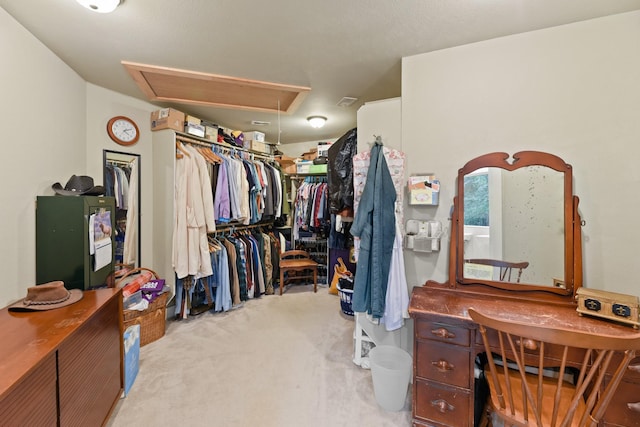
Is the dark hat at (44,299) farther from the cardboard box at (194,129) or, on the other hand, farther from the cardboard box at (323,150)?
the cardboard box at (323,150)

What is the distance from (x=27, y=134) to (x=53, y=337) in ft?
4.63

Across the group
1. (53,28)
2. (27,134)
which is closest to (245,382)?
(27,134)

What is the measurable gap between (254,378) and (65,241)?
1595mm

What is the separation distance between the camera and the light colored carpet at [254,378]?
62.2 inches

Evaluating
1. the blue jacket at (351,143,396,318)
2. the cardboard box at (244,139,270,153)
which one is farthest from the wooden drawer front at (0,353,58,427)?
the cardboard box at (244,139,270,153)

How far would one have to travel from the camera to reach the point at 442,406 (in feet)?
4.51

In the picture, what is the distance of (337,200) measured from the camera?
247 centimetres

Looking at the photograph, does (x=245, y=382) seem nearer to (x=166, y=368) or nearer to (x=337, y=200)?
(x=166, y=368)

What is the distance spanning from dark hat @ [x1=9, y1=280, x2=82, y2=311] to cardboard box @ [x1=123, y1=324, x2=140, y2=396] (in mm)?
569

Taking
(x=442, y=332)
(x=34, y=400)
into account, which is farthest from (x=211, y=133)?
(x=442, y=332)

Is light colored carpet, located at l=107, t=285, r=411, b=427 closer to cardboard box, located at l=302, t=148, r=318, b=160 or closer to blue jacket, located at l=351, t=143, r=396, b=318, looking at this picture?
blue jacket, located at l=351, t=143, r=396, b=318

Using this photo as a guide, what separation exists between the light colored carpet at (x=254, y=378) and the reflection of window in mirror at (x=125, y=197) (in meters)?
0.88

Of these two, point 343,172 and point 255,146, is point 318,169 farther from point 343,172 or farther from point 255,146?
point 343,172

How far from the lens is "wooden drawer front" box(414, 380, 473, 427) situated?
4.39 ft
